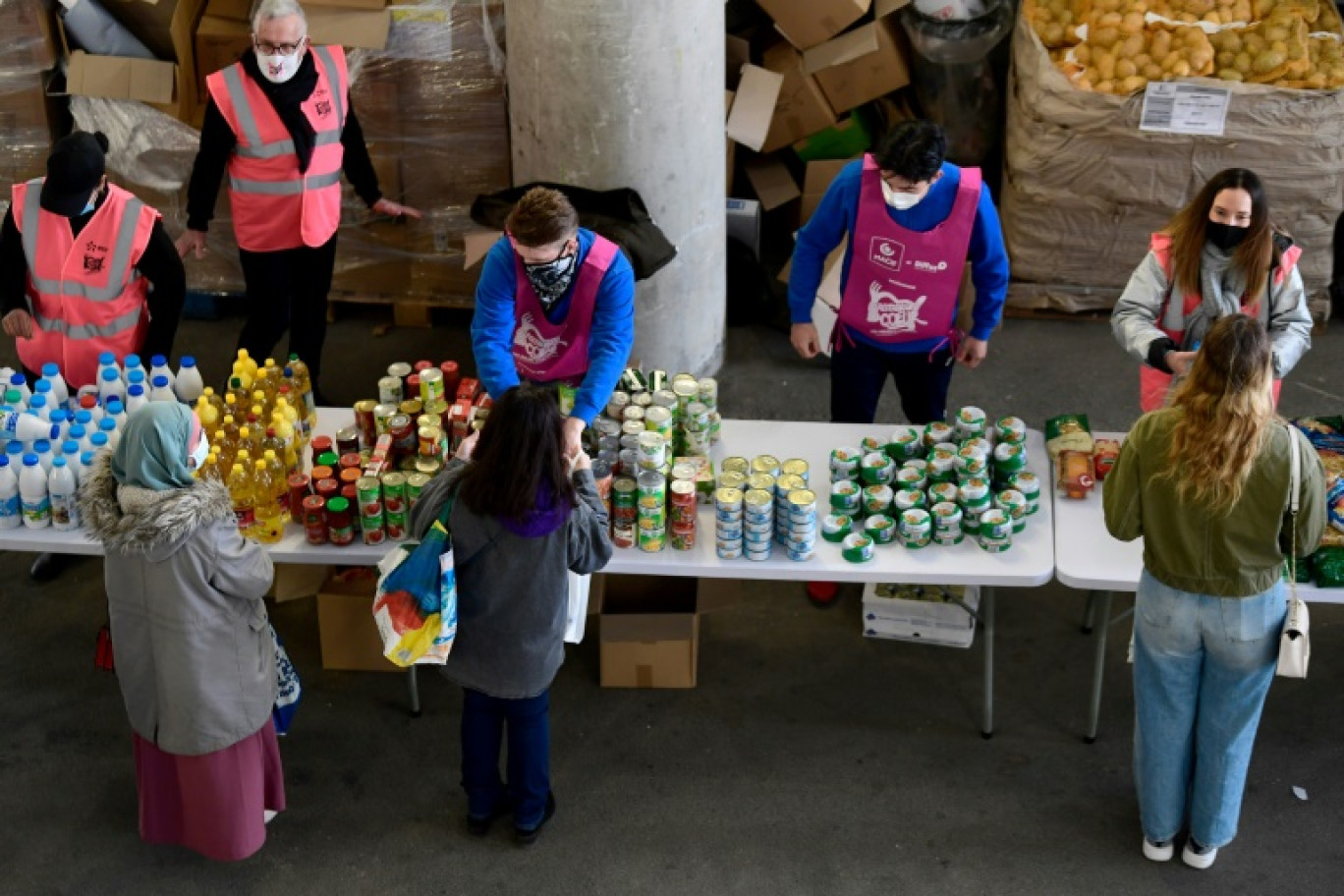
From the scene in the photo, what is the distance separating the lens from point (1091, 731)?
462 centimetres

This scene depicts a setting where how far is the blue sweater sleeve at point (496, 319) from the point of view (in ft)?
14.7

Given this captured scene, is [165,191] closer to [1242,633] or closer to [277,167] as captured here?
[277,167]

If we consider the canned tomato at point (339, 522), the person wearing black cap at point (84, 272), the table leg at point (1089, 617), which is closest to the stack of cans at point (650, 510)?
the canned tomato at point (339, 522)

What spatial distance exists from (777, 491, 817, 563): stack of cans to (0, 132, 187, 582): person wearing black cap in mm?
2272

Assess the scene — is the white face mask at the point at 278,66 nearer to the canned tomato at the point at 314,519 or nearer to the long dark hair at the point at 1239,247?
the canned tomato at the point at 314,519

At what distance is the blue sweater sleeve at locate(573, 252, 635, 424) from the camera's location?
4410 millimetres

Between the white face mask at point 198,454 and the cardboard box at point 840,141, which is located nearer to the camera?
the white face mask at point 198,454

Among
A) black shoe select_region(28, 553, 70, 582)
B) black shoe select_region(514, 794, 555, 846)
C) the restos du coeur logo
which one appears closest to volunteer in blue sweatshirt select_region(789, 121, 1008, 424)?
the restos du coeur logo

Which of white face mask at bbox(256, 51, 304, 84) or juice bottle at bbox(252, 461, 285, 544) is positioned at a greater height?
white face mask at bbox(256, 51, 304, 84)

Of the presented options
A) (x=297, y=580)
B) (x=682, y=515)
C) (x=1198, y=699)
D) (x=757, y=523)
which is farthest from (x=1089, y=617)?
(x=297, y=580)

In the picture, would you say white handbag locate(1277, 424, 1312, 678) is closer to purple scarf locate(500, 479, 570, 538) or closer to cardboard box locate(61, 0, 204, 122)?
purple scarf locate(500, 479, 570, 538)

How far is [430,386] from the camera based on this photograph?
14.9ft

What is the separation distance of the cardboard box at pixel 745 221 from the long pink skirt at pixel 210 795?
3.75 metres

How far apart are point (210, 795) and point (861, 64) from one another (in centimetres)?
477
